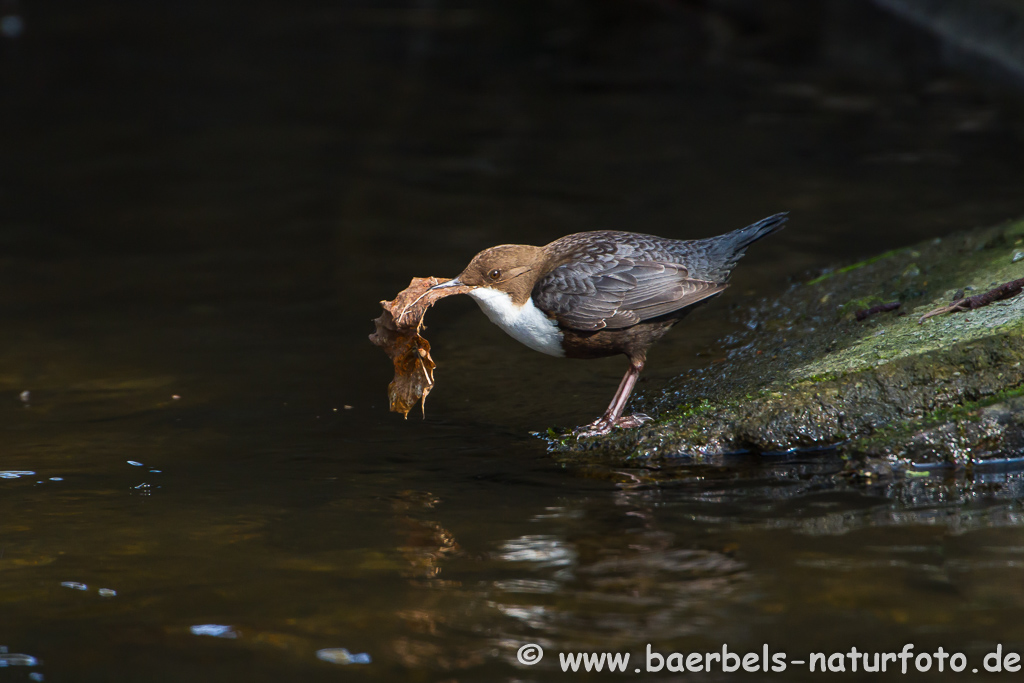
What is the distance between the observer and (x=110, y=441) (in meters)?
5.11

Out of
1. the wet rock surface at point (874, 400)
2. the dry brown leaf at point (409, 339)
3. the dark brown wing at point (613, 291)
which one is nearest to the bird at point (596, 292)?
the dark brown wing at point (613, 291)

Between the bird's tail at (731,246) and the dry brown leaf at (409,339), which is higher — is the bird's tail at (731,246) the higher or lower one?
the higher one

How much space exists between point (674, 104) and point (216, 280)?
7.15 metres

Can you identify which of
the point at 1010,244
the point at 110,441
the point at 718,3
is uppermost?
the point at 718,3

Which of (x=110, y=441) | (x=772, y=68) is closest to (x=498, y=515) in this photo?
(x=110, y=441)

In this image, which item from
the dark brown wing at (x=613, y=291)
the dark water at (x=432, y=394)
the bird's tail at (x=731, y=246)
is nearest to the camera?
the dark water at (x=432, y=394)

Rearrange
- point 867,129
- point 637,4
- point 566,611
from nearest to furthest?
point 566,611 < point 867,129 < point 637,4

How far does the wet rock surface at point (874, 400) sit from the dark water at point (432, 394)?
0.50 ft

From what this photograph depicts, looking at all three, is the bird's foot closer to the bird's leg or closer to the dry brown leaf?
the bird's leg

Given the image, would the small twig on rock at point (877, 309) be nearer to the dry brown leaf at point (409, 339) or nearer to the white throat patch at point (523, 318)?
the white throat patch at point (523, 318)

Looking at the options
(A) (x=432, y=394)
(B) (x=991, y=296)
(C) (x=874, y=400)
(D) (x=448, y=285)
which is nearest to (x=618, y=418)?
(D) (x=448, y=285)

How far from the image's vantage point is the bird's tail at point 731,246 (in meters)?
5.02

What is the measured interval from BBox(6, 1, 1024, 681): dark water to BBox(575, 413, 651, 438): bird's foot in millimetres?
226

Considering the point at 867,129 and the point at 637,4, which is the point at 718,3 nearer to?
the point at 637,4
